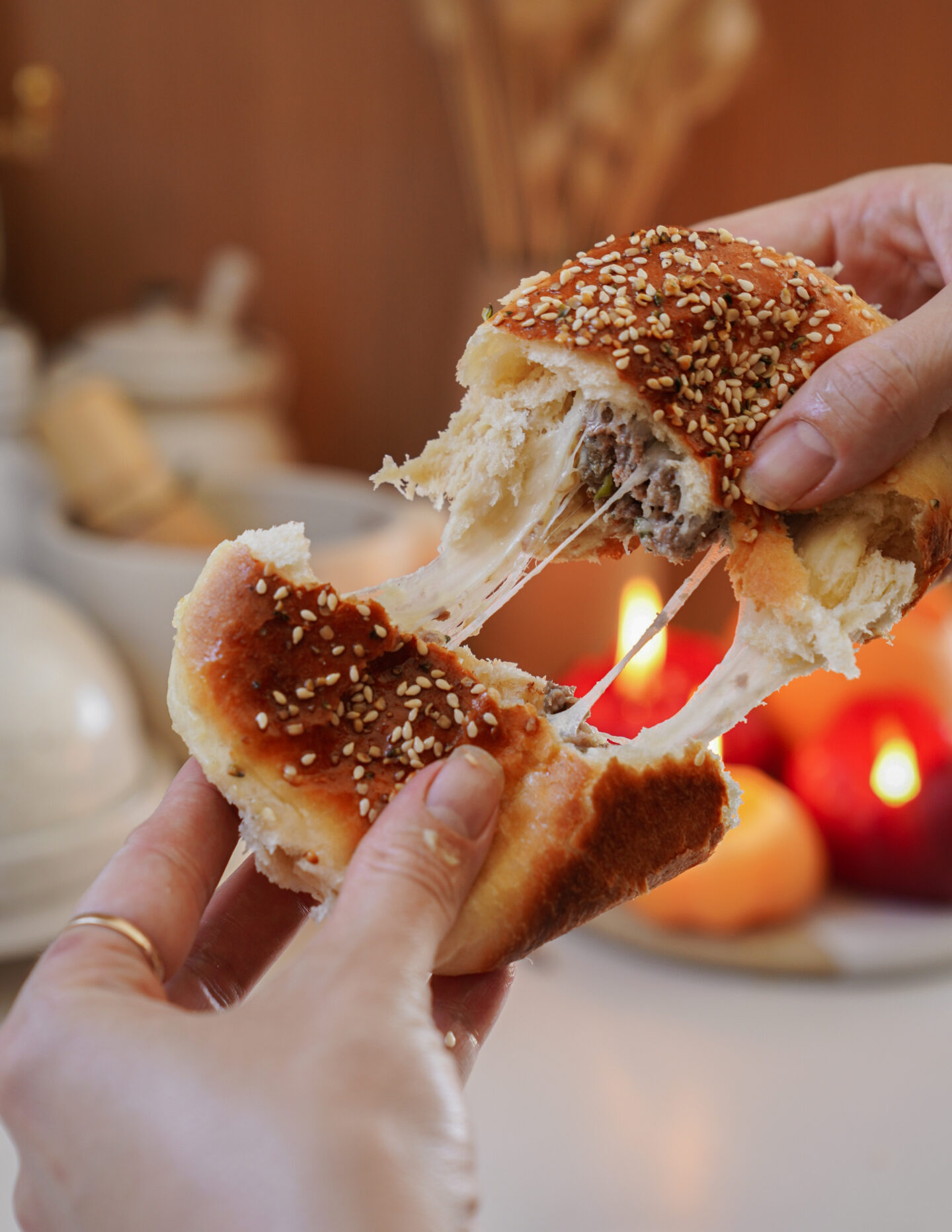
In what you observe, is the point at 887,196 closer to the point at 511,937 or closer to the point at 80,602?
the point at 511,937

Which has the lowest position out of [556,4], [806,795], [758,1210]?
[758,1210]

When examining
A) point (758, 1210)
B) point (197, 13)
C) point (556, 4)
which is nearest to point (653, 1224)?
point (758, 1210)

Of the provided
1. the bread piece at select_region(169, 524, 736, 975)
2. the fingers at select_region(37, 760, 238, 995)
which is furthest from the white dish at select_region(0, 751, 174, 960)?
the bread piece at select_region(169, 524, 736, 975)

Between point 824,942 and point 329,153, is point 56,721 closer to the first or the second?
point 824,942

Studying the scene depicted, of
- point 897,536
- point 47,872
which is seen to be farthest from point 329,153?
point 897,536

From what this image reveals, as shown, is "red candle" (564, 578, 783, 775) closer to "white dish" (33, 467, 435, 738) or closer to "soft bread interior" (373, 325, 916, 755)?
"white dish" (33, 467, 435, 738)

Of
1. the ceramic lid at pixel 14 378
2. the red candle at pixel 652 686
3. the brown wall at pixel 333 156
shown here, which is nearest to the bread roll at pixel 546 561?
the red candle at pixel 652 686

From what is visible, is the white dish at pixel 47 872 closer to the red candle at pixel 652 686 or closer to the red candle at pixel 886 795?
the red candle at pixel 652 686
